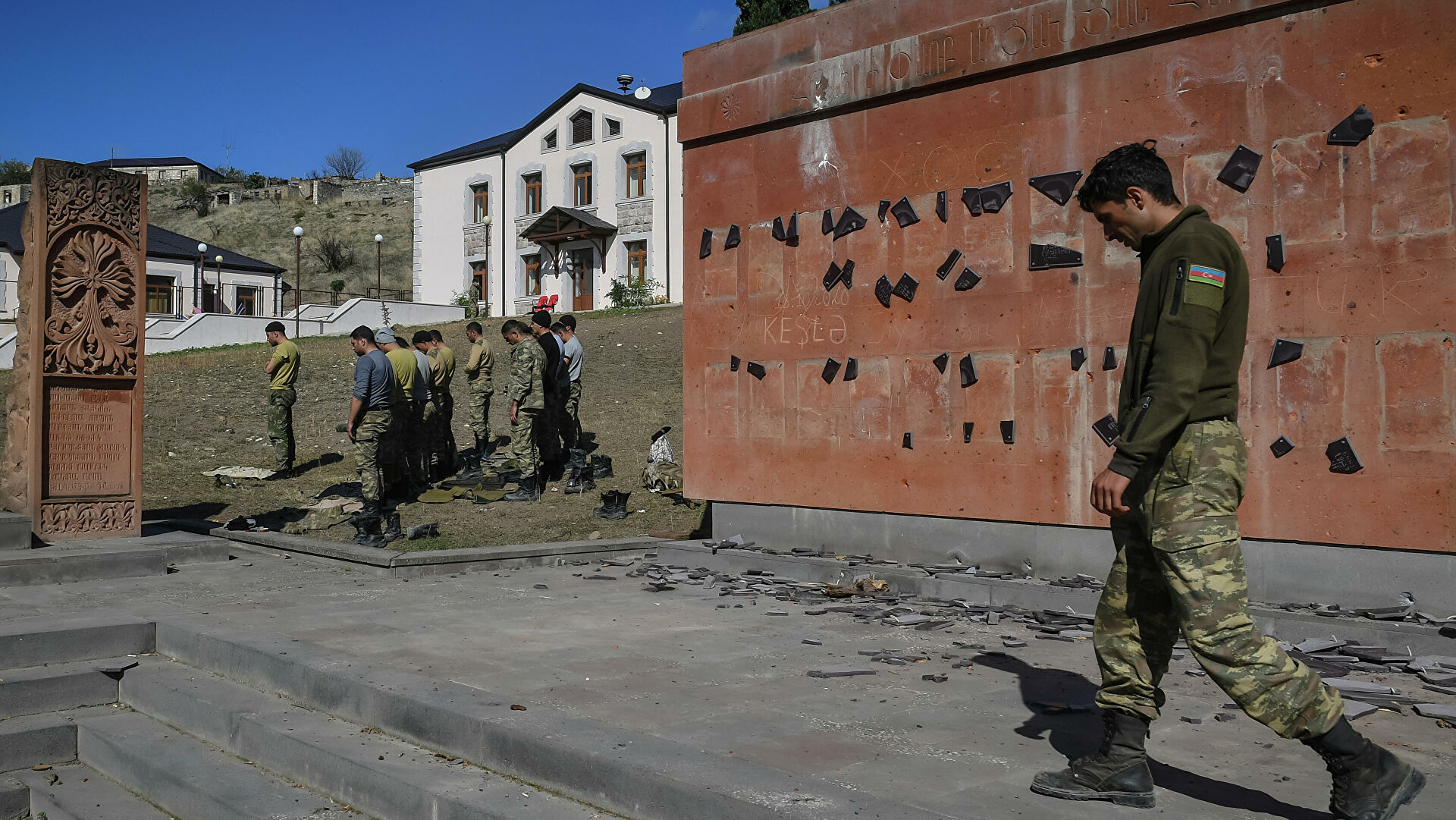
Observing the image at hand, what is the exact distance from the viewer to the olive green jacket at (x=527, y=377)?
490 inches

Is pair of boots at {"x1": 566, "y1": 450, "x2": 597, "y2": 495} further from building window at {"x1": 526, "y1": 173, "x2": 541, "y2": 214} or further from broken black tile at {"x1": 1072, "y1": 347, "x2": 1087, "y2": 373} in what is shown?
building window at {"x1": 526, "y1": 173, "x2": 541, "y2": 214}

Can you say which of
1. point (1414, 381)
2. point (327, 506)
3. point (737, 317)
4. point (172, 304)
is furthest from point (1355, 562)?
point (172, 304)

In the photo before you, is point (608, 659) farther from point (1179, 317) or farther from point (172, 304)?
point (172, 304)

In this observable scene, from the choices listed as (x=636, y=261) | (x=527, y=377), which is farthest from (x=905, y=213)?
(x=636, y=261)

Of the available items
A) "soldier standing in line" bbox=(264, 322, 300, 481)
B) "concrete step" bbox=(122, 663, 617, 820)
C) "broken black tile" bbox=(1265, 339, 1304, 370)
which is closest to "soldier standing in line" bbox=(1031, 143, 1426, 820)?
"concrete step" bbox=(122, 663, 617, 820)

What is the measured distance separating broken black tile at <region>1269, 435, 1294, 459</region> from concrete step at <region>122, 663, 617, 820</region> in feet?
15.5

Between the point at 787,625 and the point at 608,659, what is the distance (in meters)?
1.42

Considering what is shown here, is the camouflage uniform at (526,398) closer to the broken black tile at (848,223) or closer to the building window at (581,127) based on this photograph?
the broken black tile at (848,223)

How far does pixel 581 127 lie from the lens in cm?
4497

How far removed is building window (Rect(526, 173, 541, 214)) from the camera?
4700cm

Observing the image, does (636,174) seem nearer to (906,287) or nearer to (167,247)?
(167,247)

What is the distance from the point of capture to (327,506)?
1184cm

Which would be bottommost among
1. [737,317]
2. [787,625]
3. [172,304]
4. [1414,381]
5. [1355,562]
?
[787,625]

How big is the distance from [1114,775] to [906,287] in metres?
5.19
